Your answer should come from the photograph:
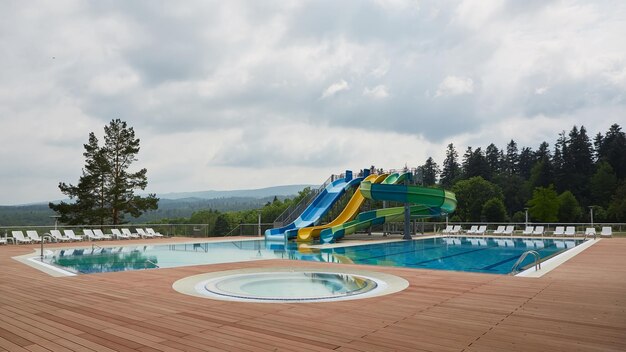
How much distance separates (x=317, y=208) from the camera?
24.7m

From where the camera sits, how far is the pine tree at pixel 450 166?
78500 millimetres

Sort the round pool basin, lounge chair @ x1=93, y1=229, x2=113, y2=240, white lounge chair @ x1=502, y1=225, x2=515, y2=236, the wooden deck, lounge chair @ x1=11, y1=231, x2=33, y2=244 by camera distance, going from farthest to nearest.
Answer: white lounge chair @ x1=502, y1=225, x2=515, y2=236, lounge chair @ x1=93, y1=229, x2=113, y2=240, lounge chair @ x1=11, y1=231, x2=33, y2=244, the round pool basin, the wooden deck

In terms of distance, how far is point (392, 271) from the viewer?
9.91 meters

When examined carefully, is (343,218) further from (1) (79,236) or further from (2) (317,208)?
(1) (79,236)

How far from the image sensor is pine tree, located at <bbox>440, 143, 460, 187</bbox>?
78500 mm

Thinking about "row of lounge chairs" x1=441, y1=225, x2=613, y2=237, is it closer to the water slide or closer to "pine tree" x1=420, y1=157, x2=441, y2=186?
the water slide

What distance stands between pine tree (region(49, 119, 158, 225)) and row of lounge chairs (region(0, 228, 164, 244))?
12490 millimetres

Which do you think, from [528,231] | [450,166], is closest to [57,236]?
[528,231]

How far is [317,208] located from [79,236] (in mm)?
11361

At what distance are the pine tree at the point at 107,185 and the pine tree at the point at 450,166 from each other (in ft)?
184

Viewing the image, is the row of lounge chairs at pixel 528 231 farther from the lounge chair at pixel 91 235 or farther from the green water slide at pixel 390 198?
the lounge chair at pixel 91 235

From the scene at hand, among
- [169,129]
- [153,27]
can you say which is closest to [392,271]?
[153,27]

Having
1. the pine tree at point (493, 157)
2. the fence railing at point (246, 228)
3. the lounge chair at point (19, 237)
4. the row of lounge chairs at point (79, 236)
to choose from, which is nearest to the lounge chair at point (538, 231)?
the fence railing at point (246, 228)

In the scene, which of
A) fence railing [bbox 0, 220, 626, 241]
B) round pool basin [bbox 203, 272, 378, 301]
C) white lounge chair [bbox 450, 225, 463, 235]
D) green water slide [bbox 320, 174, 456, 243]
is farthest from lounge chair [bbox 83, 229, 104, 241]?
white lounge chair [bbox 450, 225, 463, 235]
